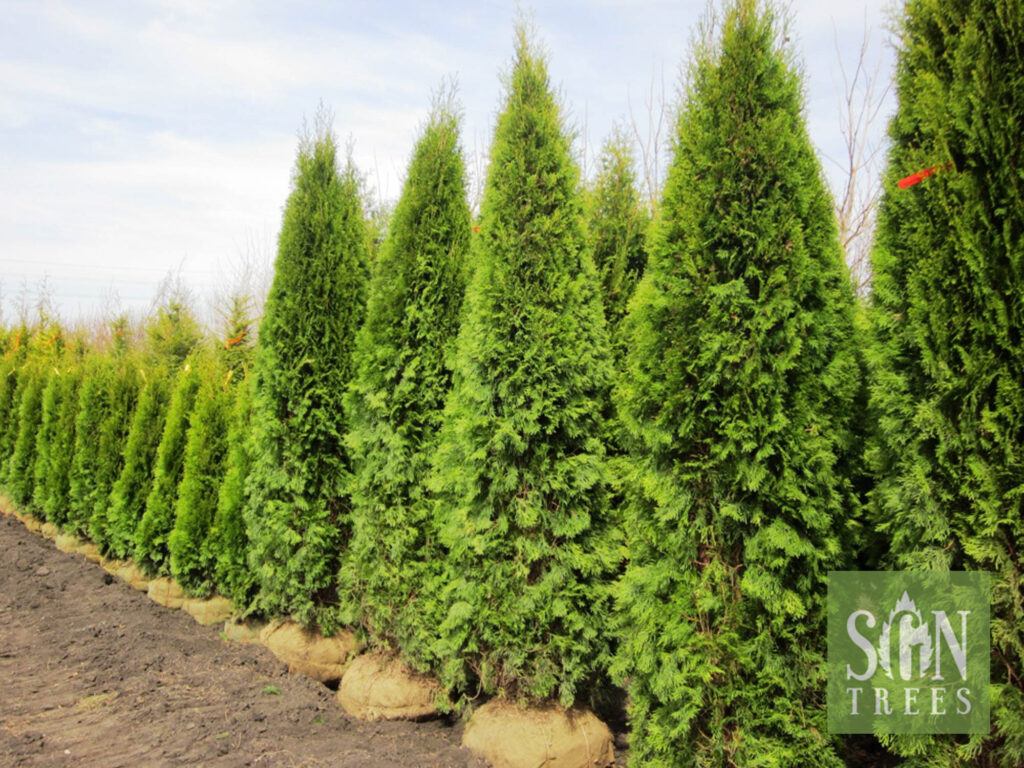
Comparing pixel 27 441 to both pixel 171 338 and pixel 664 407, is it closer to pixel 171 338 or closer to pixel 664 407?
pixel 171 338

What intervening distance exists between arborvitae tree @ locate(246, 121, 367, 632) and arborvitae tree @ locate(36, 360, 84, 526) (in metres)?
5.99

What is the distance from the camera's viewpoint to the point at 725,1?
141 inches

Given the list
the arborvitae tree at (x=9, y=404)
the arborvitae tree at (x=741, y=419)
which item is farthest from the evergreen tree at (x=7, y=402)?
the arborvitae tree at (x=741, y=419)

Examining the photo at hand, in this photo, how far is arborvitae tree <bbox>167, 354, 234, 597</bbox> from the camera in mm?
7051

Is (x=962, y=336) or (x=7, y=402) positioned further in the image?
(x=7, y=402)

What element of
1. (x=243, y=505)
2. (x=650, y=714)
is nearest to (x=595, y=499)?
(x=650, y=714)

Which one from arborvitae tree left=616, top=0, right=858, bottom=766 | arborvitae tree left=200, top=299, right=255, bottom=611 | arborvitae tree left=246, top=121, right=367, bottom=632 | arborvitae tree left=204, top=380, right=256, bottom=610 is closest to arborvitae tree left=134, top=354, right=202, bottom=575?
arborvitae tree left=200, top=299, right=255, bottom=611

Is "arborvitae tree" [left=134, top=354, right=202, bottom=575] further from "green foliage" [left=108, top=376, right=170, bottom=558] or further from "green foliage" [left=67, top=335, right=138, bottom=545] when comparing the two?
"green foliage" [left=67, top=335, right=138, bottom=545]

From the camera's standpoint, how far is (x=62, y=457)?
34.2 feet

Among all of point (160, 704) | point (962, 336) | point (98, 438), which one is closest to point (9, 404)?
point (98, 438)

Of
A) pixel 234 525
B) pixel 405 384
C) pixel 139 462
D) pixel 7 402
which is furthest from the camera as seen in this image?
pixel 7 402

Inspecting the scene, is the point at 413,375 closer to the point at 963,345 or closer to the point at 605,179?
the point at 605,179

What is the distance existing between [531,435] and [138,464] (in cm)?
611

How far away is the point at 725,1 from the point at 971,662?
3.19m
